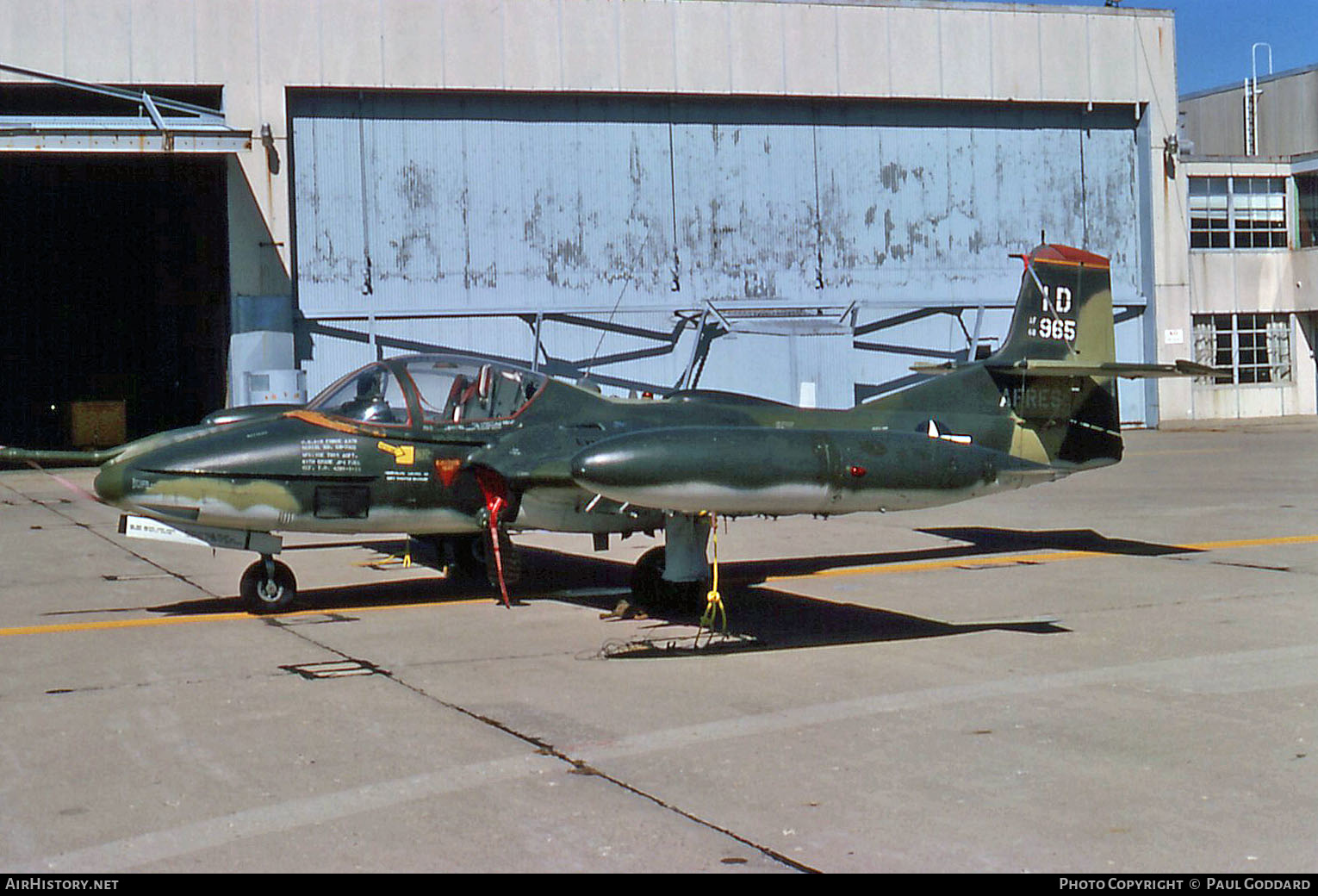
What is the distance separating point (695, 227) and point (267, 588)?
73.1ft

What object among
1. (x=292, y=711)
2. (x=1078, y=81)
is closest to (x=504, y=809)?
(x=292, y=711)

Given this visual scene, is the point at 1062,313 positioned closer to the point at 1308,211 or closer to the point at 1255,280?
the point at 1255,280

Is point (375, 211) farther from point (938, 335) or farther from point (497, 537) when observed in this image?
point (497, 537)

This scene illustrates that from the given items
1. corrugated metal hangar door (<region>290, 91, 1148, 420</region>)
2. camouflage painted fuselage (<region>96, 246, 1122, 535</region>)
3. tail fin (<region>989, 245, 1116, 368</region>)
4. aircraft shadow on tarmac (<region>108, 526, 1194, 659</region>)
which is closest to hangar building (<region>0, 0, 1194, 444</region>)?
corrugated metal hangar door (<region>290, 91, 1148, 420</region>)

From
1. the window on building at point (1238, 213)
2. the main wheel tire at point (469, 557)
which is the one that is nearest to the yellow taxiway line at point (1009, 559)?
the main wheel tire at point (469, 557)

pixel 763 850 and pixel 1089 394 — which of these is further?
pixel 1089 394

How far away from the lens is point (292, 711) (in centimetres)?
760

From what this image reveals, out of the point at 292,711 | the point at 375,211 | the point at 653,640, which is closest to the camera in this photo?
the point at 292,711

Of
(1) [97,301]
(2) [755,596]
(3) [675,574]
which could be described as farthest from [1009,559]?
(1) [97,301]

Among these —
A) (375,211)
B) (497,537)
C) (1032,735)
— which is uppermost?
(375,211)

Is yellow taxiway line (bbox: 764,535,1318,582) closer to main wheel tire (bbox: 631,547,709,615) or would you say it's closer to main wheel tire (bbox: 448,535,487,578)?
main wheel tire (bbox: 631,547,709,615)

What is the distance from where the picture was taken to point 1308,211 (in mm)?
39500

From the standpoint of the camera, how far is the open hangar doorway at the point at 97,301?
130 ft

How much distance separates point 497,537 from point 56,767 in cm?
465
